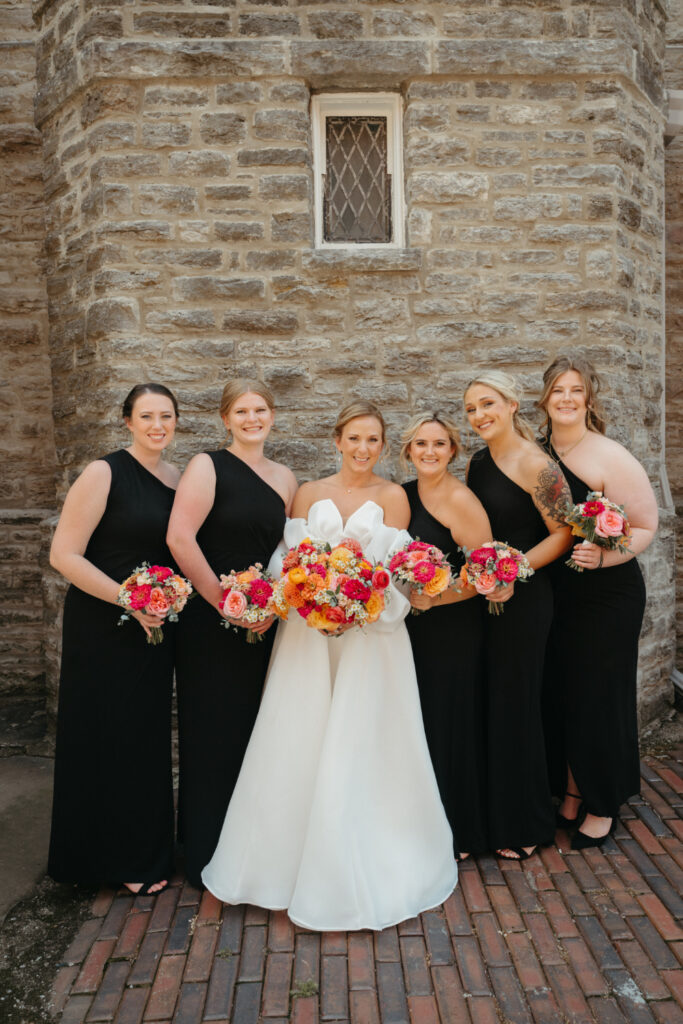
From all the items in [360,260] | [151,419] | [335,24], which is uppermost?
[335,24]

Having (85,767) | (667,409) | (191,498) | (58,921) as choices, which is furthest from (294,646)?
(667,409)

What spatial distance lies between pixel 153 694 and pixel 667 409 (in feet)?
18.5

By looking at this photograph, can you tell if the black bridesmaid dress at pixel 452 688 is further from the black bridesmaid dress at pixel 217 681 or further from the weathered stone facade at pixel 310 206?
the weathered stone facade at pixel 310 206

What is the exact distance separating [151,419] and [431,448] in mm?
1329

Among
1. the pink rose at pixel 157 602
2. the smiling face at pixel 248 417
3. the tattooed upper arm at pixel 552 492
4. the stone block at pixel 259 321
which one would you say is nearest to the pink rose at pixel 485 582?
the tattooed upper arm at pixel 552 492

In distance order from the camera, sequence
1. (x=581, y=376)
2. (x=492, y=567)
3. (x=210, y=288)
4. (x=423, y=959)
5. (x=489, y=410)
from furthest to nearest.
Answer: (x=210, y=288) → (x=581, y=376) → (x=489, y=410) → (x=492, y=567) → (x=423, y=959)

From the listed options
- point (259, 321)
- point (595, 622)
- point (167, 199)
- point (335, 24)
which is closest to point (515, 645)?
point (595, 622)

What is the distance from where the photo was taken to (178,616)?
11.6ft

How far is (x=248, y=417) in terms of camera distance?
3426mm

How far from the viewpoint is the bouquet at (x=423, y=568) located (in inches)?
122

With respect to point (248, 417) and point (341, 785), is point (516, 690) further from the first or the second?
point (248, 417)

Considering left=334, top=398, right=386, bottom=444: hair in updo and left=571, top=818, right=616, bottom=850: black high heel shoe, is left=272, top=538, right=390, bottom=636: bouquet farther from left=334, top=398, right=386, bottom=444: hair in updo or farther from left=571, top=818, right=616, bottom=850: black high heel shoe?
left=571, top=818, right=616, bottom=850: black high heel shoe

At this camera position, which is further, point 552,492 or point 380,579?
point 552,492

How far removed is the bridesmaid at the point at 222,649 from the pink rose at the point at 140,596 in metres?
0.38
